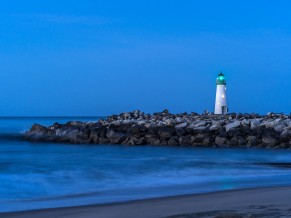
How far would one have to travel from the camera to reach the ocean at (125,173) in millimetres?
9000

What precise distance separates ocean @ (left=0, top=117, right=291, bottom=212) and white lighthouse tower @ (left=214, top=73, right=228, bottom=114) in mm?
11262

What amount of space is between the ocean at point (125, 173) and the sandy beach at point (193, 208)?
0.78 meters

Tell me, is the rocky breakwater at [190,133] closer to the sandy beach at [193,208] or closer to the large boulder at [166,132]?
the large boulder at [166,132]

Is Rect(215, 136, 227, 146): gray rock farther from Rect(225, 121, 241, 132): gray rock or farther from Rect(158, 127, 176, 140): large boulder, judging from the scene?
Rect(158, 127, 176, 140): large boulder

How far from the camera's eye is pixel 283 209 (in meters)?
6.11

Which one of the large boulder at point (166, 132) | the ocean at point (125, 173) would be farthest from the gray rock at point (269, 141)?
the large boulder at point (166, 132)

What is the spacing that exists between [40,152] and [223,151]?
21.4 ft

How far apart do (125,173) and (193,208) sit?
6.84m

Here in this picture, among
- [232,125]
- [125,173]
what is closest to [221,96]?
[232,125]

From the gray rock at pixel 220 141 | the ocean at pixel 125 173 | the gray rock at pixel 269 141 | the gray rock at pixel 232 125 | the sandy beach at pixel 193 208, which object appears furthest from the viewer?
the gray rock at pixel 232 125

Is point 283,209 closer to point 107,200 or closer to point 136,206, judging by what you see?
point 136,206

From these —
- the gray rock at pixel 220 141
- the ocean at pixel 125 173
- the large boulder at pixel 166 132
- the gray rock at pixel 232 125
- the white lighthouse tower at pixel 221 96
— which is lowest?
the ocean at pixel 125 173

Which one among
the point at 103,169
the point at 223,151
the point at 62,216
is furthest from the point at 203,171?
the point at 62,216

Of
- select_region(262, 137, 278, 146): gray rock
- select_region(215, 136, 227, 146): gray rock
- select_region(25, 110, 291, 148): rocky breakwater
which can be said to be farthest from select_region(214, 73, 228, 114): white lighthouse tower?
select_region(262, 137, 278, 146): gray rock
